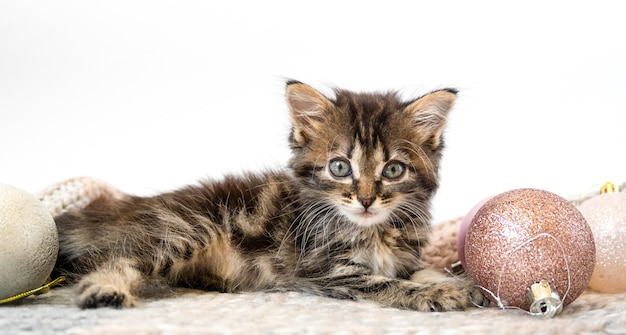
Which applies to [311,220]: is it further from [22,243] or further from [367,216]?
[22,243]

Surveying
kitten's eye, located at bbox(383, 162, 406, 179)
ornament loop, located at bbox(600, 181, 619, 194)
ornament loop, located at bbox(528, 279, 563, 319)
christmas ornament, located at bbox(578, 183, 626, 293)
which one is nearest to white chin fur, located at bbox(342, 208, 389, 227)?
kitten's eye, located at bbox(383, 162, 406, 179)

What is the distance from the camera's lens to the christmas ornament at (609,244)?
5.64 ft

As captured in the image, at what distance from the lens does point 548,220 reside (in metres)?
1.46

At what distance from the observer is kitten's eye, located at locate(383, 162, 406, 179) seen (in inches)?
70.0

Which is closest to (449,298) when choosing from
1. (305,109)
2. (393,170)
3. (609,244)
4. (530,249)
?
(530,249)

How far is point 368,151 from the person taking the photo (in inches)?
69.7

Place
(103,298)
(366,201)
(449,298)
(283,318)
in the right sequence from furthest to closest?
(366,201)
(449,298)
(103,298)
(283,318)

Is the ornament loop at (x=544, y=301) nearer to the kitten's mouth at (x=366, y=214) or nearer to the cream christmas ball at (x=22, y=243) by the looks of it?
the kitten's mouth at (x=366, y=214)

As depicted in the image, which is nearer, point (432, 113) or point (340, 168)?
point (340, 168)

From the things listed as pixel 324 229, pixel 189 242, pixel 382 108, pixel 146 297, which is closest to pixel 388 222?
pixel 324 229

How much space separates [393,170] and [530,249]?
0.48 m

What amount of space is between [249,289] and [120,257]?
0.41 metres

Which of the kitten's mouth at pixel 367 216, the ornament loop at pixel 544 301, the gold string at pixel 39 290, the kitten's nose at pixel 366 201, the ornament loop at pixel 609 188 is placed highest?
the kitten's nose at pixel 366 201

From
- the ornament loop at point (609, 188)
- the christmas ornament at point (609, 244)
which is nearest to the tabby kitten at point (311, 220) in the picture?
the christmas ornament at point (609, 244)
